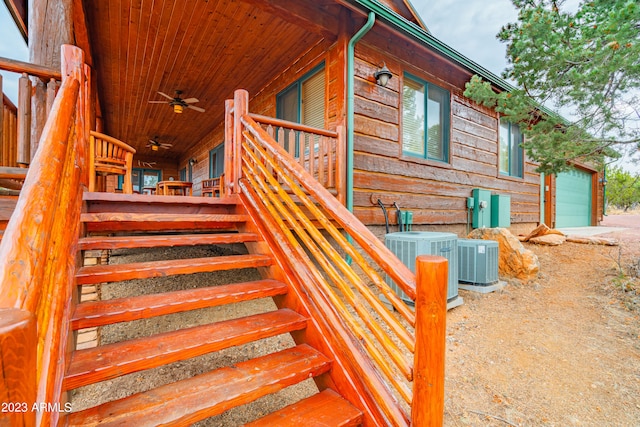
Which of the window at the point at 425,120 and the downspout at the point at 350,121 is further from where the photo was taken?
the window at the point at 425,120

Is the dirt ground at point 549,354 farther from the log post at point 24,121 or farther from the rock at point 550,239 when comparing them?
the log post at point 24,121

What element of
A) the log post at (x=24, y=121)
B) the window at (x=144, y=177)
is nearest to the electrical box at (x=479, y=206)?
the log post at (x=24, y=121)

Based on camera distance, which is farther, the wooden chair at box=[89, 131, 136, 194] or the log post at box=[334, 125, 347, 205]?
the wooden chair at box=[89, 131, 136, 194]

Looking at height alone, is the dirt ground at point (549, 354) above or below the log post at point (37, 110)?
below

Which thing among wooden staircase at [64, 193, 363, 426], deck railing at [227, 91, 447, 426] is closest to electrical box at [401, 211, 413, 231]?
deck railing at [227, 91, 447, 426]

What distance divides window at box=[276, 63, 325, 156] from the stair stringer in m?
2.40

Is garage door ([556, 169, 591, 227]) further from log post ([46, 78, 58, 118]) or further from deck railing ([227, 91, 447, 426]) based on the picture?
log post ([46, 78, 58, 118])

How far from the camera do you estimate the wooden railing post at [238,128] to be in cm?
270

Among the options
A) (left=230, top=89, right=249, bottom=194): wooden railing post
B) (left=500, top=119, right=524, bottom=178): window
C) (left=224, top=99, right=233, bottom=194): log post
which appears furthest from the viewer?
(left=500, top=119, right=524, bottom=178): window

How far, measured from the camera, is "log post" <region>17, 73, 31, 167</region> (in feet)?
5.96

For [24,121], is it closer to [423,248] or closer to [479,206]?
[423,248]

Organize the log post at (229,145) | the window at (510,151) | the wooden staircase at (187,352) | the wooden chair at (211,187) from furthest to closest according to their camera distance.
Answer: the window at (510,151) < the wooden chair at (211,187) < the log post at (229,145) < the wooden staircase at (187,352)

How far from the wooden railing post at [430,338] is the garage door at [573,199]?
33.9 feet

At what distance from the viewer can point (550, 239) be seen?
215 inches
